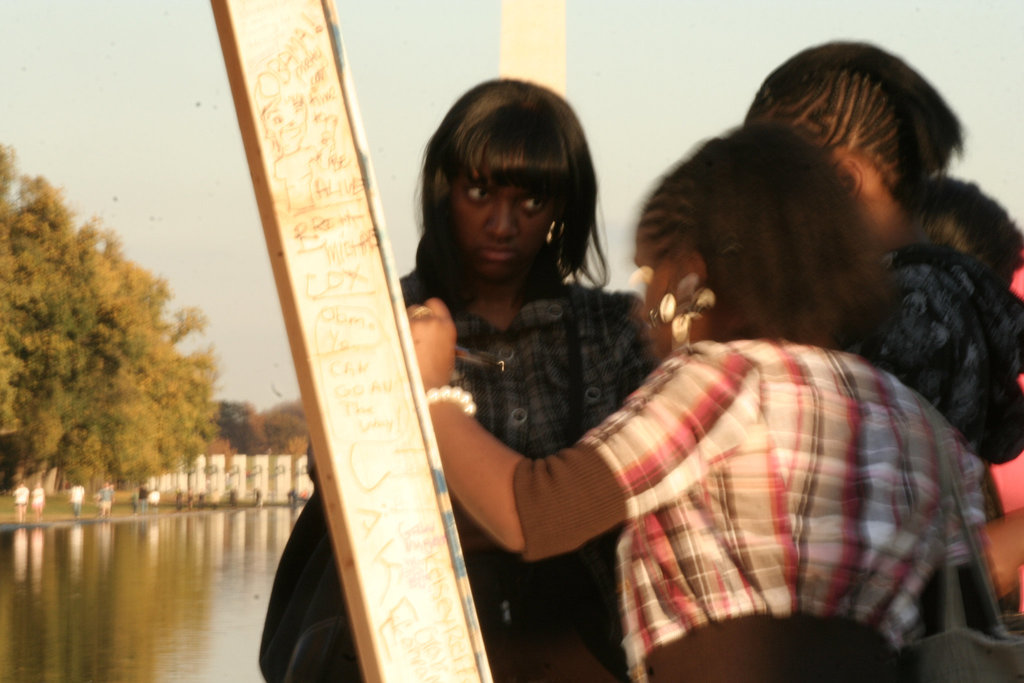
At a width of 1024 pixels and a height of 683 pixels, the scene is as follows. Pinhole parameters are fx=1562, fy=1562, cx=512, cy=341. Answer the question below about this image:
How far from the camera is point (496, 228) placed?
2459 mm

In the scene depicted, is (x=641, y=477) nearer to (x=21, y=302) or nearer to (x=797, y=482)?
(x=797, y=482)

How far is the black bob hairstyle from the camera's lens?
247 centimetres

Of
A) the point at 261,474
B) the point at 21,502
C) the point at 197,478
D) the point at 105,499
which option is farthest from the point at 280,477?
the point at 21,502

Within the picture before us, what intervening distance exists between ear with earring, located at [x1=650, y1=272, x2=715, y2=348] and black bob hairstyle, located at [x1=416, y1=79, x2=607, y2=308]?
2.35ft

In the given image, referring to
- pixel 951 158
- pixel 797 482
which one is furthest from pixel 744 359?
pixel 951 158

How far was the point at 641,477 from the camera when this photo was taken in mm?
1650

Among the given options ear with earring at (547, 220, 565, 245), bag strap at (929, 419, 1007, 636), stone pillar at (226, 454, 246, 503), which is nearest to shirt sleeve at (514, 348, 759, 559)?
bag strap at (929, 419, 1007, 636)

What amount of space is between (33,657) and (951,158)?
10098mm

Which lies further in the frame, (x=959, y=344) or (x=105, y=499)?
(x=105, y=499)

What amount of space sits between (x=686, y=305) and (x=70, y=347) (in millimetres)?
36871

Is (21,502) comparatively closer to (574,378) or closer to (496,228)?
(496,228)

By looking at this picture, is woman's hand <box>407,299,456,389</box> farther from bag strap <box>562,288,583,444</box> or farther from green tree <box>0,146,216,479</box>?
green tree <box>0,146,216,479</box>

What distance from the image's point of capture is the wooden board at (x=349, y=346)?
167 centimetres

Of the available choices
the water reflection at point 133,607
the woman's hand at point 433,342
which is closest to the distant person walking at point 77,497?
the water reflection at point 133,607
